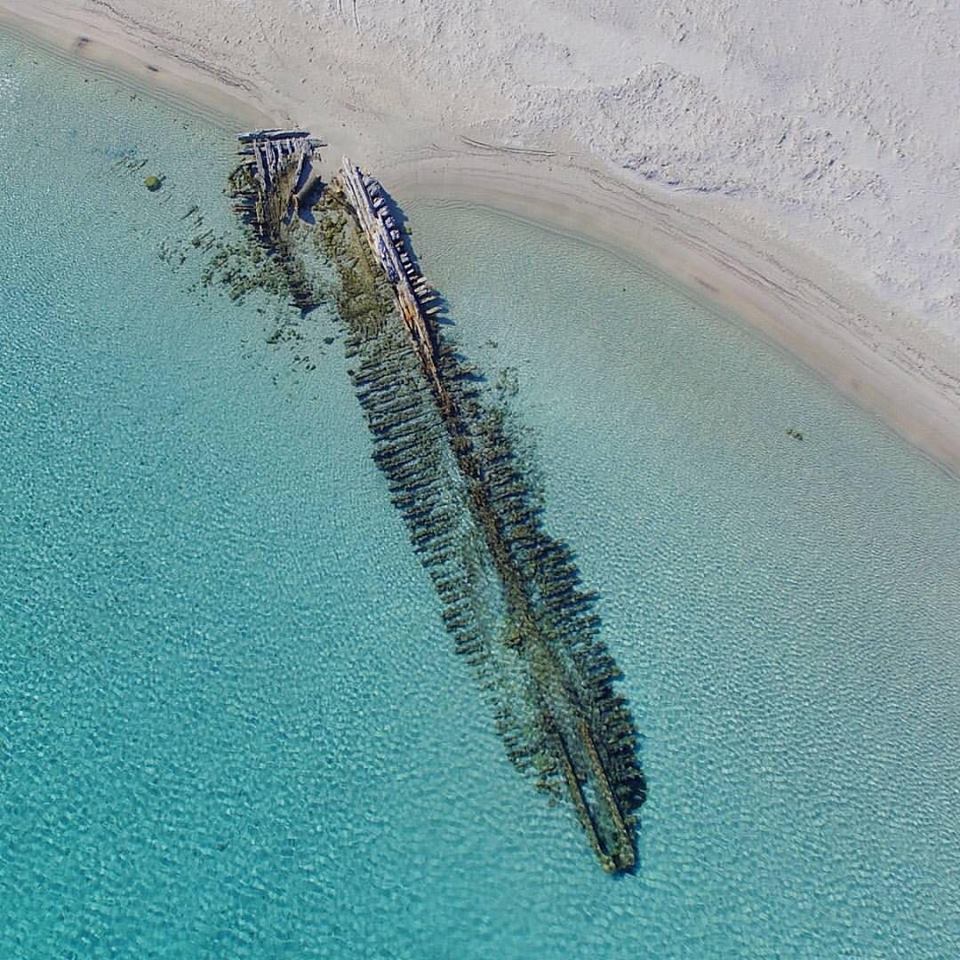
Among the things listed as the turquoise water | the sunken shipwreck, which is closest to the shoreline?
the turquoise water

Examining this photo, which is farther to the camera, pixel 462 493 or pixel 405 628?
pixel 462 493

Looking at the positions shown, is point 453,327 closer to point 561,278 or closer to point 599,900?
point 561,278

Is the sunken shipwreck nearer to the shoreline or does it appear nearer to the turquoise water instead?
the turquoise water

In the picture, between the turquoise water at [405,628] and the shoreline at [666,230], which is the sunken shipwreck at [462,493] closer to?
the turquoise water at [405,628]

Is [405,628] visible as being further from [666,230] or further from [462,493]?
[666,230]

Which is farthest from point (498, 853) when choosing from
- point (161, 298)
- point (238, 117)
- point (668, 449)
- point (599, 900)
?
point (238, 117)

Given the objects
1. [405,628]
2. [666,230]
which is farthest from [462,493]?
[666,230]

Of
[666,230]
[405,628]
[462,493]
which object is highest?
[666,230]
